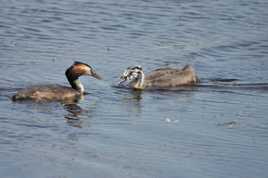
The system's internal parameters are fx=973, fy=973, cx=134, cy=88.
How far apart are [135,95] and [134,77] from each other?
1.30 ft

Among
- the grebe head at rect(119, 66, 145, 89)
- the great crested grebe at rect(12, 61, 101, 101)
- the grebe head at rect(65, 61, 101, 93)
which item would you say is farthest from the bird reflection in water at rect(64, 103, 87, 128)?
the grebe head at rect(119, 66, 145, 89)

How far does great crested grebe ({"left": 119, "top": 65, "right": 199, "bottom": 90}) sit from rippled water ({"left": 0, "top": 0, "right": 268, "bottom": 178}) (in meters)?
0.39

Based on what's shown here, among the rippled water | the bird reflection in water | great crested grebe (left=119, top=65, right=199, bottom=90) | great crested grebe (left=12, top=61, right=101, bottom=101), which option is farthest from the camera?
great crested grebe (left=119, top=65, right=199, bottom=90)

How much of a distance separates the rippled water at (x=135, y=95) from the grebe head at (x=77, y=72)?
1.39ft

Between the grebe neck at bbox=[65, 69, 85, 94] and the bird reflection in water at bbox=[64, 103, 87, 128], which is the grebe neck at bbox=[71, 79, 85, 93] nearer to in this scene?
the grebe neck at bbox=[65, 69, 85, 94]

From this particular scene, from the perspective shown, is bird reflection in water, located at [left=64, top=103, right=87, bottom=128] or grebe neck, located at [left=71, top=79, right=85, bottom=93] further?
grebe neck, located at [left=71, top=79, right=85, bottom=93]

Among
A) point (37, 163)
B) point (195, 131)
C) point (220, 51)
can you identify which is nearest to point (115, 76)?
point (220, 51)

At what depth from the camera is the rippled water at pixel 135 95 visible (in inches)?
568

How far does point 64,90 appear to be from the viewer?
19.8 metres

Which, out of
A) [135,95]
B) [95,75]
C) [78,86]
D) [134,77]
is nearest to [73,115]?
[78,86]

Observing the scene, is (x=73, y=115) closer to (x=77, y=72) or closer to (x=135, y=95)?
(x=77, y=72)

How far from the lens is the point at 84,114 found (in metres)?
18.2

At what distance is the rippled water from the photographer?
14.4 m

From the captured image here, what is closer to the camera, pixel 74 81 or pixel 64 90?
pixel 64 90
